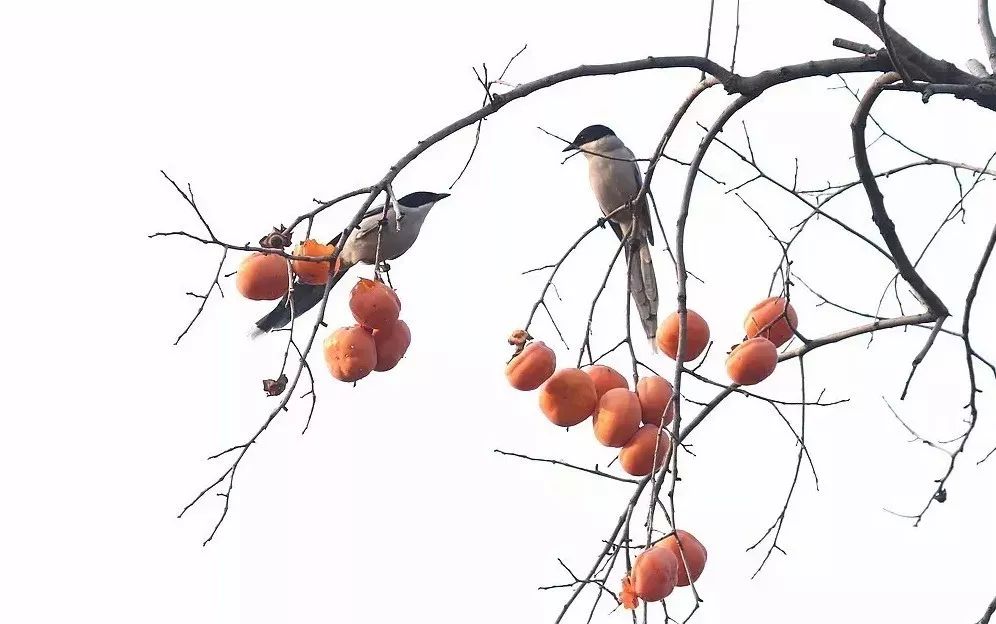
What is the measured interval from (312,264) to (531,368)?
0.58 metres

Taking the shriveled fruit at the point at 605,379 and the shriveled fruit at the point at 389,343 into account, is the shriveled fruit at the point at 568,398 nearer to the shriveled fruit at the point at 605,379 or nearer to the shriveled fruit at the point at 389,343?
the shriveled fruit at the point at 605,379

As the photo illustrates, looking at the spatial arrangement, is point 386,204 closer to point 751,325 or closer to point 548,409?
point 548,409

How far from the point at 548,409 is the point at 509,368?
0.13 m

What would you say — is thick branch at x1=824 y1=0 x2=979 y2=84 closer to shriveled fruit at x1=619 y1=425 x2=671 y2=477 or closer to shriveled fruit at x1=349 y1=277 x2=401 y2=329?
shriveled fruit at x1=619 y1=425 x2=671 y2=477

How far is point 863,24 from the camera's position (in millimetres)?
3078

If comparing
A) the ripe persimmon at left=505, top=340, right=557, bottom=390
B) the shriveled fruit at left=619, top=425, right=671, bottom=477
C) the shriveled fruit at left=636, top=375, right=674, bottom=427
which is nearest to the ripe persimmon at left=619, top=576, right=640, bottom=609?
the shriveled fruit at left=619, top=425, right=671, bottom=477

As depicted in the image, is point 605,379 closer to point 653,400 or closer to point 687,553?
point 653,400

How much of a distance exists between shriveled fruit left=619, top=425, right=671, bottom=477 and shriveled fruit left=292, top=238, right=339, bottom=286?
2.67 ft

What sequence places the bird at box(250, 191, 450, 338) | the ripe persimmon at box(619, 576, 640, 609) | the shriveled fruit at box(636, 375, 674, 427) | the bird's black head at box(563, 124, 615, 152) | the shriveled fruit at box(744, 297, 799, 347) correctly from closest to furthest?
the ripe persimmon at box(619, 576, 640, 609), the shriveled fruit at box(636, 375, 674, 427), the shriveled fruit at box(744, 297, 799, 347), the bird at box(250, 191, 450, 338), the bird's black head at box(563, 124, 615, 152)

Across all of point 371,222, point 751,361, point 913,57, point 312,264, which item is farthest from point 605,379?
point 371,222

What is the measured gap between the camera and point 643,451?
269cm

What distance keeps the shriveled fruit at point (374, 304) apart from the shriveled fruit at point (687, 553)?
774 mm

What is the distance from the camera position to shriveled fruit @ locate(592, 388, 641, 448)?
104 inches

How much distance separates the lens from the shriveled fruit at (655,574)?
2445 mm
